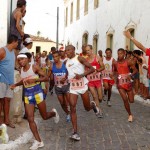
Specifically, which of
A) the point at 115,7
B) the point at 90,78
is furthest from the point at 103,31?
the point at 90,78

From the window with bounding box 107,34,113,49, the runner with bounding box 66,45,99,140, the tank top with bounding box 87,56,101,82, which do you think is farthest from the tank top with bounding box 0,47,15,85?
the window with bounding box 107,34,113,49

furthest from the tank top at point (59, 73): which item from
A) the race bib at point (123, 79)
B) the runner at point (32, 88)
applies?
the runner at point (32, 88)

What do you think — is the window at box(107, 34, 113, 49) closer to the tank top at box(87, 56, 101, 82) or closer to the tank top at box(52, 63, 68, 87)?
the tank top at box(87, 56, 101, 82)

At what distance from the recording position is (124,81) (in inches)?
334

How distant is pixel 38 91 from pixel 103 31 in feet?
48.3

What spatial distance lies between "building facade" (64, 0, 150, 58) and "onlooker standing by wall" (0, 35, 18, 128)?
7545 millimetres

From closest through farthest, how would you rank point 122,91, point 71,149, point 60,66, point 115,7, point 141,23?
point 71,149 < point 60,66 < point 122,91 < point 141,23 < point 115,7

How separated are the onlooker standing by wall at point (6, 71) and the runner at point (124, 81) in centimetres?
272

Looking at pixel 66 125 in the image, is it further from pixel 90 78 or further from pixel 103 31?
pixel 103 31

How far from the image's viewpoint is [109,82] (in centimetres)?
1112

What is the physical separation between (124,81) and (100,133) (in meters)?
1.78

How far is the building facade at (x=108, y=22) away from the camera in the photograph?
47.0ft

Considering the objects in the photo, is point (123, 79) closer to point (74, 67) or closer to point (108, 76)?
point (74, 67)

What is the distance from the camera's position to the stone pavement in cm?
619
